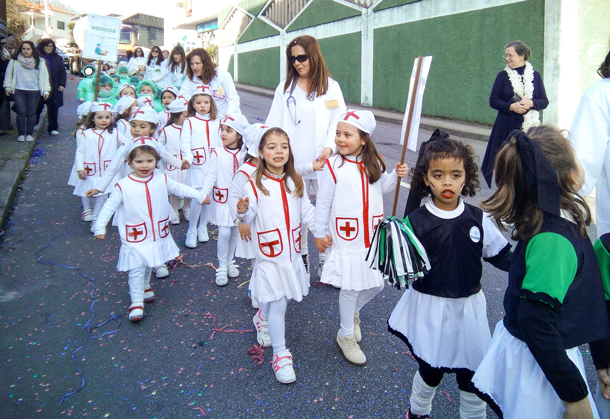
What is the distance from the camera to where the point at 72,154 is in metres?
9.88

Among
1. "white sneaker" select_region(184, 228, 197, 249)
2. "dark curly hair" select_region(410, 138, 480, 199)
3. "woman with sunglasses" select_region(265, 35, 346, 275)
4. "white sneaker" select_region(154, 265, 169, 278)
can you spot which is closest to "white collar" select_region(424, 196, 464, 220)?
"dark curly hair" select_region(410, 138, 480, 199)

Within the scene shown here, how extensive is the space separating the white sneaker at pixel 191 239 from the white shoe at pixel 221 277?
101 cm

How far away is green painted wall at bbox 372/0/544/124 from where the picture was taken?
40.6 feet

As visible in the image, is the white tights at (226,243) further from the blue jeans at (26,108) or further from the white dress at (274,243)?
the blue jeans at (26,108)

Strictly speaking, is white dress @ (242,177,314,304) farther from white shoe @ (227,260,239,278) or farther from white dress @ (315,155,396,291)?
white shoe @ (227,260,239,278)

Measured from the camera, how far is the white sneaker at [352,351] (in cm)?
308

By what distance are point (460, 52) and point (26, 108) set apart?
37.8 feet

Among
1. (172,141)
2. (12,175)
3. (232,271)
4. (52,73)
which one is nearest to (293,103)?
(232,271)

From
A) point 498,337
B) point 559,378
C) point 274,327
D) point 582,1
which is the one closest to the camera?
point 559,378

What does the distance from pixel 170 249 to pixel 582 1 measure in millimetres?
11522

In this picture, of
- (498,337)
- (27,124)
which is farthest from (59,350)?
(27,124)

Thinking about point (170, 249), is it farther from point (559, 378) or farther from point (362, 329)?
point (559, 378)

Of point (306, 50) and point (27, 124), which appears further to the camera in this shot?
point (27, 124)

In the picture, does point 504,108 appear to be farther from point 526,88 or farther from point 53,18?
point 53,18
